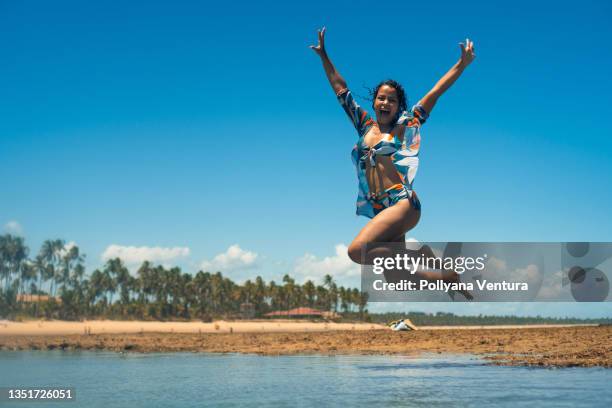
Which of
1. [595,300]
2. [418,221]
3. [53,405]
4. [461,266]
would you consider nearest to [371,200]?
[418,221]

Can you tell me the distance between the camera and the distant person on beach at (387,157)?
13.4 ft

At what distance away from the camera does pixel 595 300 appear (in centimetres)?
875

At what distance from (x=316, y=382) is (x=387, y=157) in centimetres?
1906

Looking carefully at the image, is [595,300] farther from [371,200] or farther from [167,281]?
[167,281]

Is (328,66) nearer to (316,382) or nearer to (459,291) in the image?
(459,291)

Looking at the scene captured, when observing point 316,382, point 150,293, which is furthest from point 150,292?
point 316,382

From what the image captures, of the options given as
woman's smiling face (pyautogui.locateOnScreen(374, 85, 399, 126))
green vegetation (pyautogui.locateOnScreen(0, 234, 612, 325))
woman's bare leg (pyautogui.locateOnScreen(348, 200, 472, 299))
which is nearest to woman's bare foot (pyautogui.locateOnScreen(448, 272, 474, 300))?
woman's bare leg (pyautogui.locateOnScreen(348, 200, 472, 299))

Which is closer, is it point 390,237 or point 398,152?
point 390,237

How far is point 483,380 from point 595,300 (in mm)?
13784

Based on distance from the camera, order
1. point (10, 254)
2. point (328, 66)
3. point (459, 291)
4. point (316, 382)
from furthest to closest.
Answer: point (10, 254) < point (316, 382) < point (328, 66) < point (459, 291)

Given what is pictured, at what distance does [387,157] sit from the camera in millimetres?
4352

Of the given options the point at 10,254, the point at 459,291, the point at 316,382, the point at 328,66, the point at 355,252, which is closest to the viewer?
the point at 355,252

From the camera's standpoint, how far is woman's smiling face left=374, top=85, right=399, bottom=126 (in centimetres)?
464

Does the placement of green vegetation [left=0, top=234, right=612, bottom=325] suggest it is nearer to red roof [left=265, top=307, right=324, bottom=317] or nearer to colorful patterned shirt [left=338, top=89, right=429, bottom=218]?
red roof [left=265, top=307, right=324, bottom=317]
